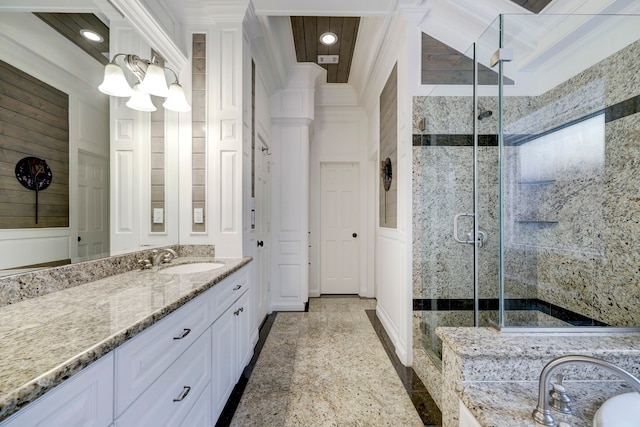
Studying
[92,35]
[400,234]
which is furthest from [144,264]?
[400,234]

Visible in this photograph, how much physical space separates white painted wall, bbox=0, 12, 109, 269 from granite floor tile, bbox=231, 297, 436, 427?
4.51ft

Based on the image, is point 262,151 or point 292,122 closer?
point 262,151

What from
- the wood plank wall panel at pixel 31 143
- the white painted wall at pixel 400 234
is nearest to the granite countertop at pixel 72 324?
the wood plank wall panel at pixel 31 143

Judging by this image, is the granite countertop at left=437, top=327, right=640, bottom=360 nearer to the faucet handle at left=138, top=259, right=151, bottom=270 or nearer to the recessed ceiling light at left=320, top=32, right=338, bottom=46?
Answer: the faucet handle at left=138, top=259, right=151, bottom=270

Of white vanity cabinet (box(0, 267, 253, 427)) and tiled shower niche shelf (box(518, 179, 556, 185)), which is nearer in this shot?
white vanity cabinet (box(0, 267, 253, 427))

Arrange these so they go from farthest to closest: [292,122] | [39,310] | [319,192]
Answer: [319,192], [292,122], [39,310]

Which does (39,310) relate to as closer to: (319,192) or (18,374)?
(18,374)

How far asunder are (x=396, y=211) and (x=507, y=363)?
5.24 ft

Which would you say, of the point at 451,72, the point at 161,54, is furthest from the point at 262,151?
the point at 451,72

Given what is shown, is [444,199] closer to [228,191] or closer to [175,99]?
[228,191]

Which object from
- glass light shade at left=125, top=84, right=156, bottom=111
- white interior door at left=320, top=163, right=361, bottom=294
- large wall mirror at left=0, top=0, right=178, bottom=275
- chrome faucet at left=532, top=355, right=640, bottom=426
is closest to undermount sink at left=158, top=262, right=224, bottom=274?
large wall mirror at left=0, top=0, right=178, bottom=275

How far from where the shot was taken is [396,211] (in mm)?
2525

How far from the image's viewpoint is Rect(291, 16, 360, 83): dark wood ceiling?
2546 millimetres

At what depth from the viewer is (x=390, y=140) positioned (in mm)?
2711
